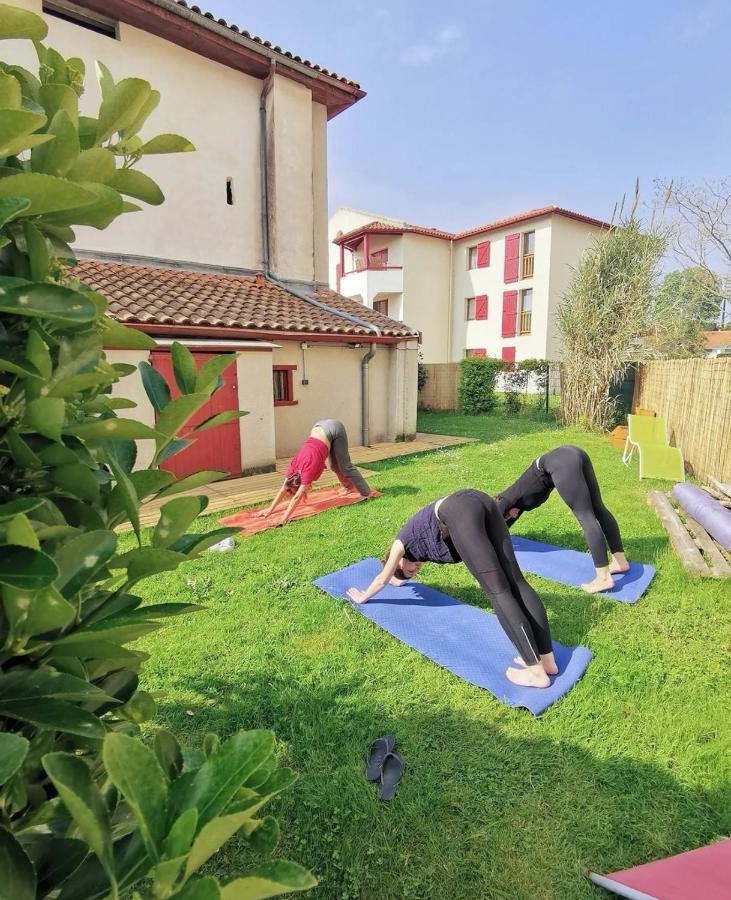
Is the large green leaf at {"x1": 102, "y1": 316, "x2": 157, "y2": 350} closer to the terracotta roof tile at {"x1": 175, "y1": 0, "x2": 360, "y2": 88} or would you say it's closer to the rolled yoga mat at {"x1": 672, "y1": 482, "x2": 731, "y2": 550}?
the rolled yoga mat at {"x1": 672, "y1": 482, "x2": 731, "y2": 550}

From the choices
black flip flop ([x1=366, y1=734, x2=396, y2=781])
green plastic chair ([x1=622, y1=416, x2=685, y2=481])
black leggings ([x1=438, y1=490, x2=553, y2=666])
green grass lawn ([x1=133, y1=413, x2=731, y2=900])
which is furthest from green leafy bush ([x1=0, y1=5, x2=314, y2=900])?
green plastic chair ([x1=622, y1=416, x2=685, y2=481])

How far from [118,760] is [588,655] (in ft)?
12.9

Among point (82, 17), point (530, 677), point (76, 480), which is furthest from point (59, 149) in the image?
point (82, 17)

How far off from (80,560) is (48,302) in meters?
0.40

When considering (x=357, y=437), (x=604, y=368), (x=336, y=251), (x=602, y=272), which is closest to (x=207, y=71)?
(x=357, y=437)

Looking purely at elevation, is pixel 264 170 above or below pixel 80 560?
above

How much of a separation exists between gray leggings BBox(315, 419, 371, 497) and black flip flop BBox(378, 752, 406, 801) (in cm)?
493

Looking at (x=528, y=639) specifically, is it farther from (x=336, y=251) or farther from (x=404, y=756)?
(x=336, y=251)

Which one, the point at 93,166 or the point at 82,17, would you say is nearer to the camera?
the point at 93,166

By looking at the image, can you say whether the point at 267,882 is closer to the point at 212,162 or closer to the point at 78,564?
the point at 78,564

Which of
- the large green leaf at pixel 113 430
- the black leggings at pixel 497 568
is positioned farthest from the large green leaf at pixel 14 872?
the black leggings at pixel 497 568

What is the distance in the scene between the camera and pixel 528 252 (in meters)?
26.4

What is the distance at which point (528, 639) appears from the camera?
3.25 m

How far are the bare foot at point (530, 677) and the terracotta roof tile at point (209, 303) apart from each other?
730 cm
